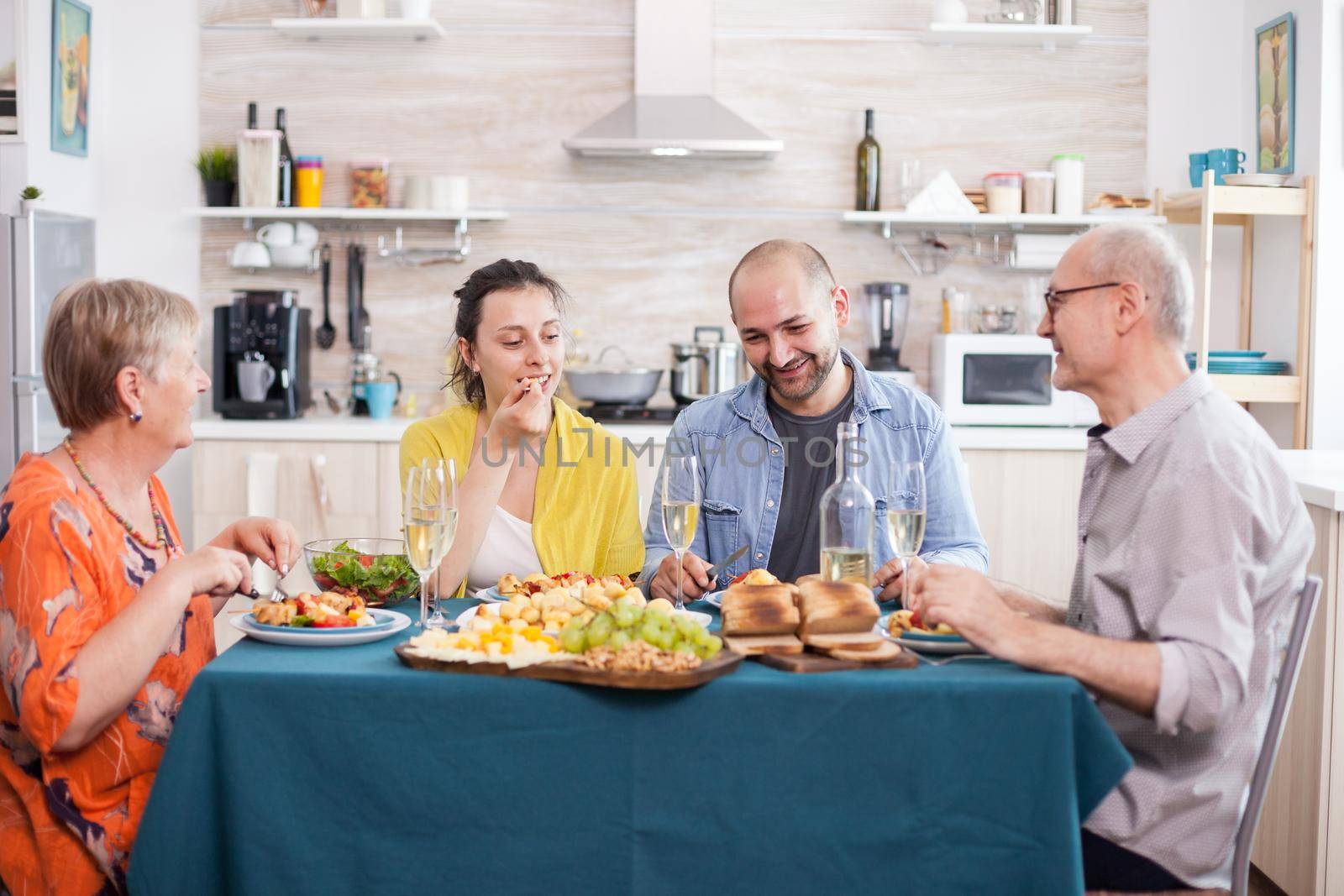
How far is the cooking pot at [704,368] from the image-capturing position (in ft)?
14.5

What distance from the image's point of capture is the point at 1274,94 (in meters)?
4.34

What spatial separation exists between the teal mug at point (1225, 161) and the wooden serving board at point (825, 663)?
327 cm

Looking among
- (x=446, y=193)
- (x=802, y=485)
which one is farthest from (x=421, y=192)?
(x=802, y=485)

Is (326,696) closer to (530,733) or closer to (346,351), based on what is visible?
(530,733)

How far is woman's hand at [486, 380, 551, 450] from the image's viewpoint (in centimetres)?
229

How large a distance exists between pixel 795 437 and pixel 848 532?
31.6 inches

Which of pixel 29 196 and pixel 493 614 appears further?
pixel 29 196

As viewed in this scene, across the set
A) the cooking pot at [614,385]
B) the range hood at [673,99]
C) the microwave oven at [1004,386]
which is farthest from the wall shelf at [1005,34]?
the cooking pot at [614,385]

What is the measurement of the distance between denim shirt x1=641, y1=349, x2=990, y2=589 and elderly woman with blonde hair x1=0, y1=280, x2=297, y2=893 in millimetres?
969

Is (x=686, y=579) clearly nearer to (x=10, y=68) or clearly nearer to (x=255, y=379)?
(x=255, y=379)

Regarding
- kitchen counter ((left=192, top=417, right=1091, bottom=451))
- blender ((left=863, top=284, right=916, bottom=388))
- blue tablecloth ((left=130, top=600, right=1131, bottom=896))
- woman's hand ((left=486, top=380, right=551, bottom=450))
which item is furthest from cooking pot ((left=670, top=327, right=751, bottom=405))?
blue tablecloth ((left=130, top=600, right=1131, bottom=896))

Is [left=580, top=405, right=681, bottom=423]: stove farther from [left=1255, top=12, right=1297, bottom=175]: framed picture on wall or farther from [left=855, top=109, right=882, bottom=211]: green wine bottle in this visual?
[left=1255, top=12, right=1297, bottom=175]: framed picture on wall

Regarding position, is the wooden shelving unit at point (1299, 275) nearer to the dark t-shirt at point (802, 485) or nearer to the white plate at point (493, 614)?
the dark t-shirt at point (802, 485)

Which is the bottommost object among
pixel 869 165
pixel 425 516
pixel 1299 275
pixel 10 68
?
pixel 425 516
